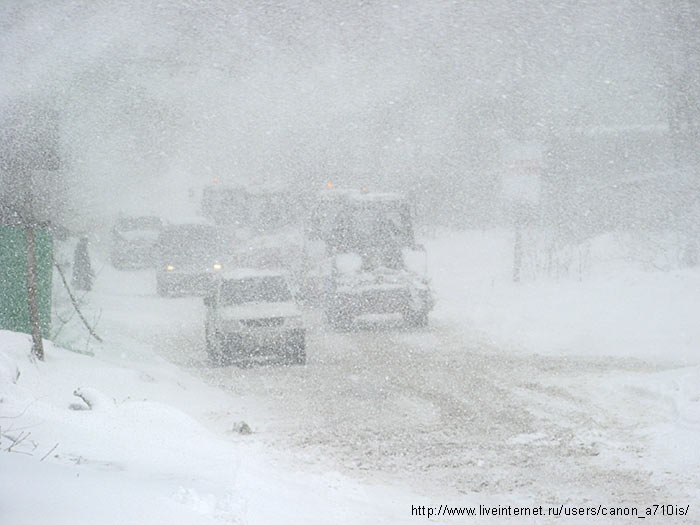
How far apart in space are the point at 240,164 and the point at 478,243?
16548 mm

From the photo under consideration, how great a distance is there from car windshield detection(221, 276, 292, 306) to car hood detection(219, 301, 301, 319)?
0.16 m

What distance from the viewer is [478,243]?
25281 millimetres

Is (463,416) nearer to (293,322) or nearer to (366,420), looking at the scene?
(366,420)

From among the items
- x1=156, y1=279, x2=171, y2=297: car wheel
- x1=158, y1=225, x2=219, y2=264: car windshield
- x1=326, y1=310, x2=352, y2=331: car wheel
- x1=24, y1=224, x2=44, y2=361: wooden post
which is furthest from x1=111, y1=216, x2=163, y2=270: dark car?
x1=24, y1=224, x2=44, y2=361: wooden post

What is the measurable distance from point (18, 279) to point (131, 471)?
5645mm

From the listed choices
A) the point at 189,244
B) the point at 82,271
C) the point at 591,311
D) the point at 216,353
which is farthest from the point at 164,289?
the point at 591,311

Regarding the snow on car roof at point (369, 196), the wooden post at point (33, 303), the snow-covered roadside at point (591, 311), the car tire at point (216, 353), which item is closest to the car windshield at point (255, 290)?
the car tire at point (216, 353)

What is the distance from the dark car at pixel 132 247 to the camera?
22.8 metres

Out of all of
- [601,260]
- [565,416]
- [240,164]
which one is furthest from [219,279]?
[240,164]

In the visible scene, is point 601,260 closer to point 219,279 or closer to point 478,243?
point 478,243

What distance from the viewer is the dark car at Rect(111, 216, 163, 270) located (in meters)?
22.8

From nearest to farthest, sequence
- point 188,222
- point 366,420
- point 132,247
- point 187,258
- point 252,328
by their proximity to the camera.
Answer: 1. point 366,420
2. point 252,328
3. point 187,258
4. point 188,222
5. point 132,247

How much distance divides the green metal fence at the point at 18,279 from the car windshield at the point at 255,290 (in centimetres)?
244

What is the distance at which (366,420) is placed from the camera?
23.5ft
